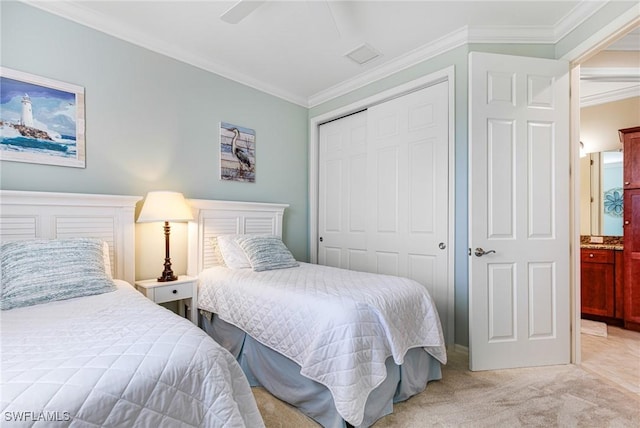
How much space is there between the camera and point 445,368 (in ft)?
7.75

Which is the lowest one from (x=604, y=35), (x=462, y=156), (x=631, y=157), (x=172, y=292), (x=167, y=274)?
(x=172, y=292)

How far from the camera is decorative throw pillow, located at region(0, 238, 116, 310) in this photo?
157cm

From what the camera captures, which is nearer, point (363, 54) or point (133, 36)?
point (133, 36)

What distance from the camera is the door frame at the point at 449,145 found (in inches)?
103

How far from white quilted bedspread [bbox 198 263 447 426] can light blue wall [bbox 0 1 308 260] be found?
1.12m

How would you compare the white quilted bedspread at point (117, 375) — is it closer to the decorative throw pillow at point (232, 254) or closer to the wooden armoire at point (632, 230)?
the decorative throw pillow at point (232, 254)

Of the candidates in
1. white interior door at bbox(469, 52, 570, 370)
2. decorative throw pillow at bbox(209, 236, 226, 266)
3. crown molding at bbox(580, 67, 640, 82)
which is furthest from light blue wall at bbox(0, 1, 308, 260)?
crown molding at bbox(580, 67, 640, 82)

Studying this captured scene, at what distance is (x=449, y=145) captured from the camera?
264cm

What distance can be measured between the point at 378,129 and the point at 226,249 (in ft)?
6.24

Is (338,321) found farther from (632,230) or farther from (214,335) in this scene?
(632,230)

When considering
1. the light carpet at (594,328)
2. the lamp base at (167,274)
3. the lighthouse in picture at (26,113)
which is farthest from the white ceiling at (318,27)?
the light carpet at (594,328)

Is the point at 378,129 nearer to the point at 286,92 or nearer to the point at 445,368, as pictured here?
the point at 286,92

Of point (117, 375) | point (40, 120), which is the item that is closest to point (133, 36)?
point (40, 120)

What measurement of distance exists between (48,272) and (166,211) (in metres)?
0.83
